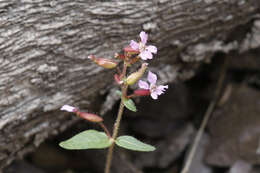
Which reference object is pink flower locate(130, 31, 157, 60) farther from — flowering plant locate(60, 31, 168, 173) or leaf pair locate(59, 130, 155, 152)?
leaf pair locate(59, 130, 155, 152)

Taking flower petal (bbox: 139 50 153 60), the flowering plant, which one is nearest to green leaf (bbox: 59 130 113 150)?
the flowering plant

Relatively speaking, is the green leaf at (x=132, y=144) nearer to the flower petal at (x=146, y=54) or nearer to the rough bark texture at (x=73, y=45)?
the flower petal at (x=146, y=54)

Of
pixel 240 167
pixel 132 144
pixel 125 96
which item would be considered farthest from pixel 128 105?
pixel 240 167

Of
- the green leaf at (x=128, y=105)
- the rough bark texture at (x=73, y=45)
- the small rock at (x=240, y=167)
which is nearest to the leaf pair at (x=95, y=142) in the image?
the green leaf at (x=128, y=105)

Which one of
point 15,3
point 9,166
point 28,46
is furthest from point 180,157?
point 15,3

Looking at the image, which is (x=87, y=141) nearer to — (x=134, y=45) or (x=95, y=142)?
(x=95, y=142)

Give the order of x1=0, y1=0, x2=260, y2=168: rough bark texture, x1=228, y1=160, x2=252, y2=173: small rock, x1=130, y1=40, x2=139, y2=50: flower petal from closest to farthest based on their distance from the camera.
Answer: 1. x1=130, y1=40, x2=139, y2=50: flower petal
2. x1=0, y1=0, x2=260, y2=168: rough bark texture
3. x1=228, y1=160, x2=252, y2=173: small rock

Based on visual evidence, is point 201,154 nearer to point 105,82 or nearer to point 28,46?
point 105,82
